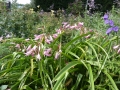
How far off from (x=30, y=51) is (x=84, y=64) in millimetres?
451

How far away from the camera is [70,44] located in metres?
2.69

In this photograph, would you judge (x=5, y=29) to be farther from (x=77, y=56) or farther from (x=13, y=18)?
(x=77, y=56)

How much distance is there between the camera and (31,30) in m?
5.91

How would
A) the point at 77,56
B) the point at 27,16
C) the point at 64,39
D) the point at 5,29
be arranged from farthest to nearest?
1. the point at 27,16
2. the point at 5,29
3. the point at 64,39
4. the point at 77,56

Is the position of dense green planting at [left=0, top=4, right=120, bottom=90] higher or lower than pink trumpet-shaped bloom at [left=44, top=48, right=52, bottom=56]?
lower

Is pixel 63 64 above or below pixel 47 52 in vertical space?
below

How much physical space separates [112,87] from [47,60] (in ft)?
1.98

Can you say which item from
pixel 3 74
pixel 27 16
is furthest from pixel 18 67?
pixel 27 16

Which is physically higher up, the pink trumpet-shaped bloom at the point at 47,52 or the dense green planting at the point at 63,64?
the pink trumpet-shaped bloom at the point at 47,52

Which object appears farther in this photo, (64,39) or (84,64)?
(64,39)

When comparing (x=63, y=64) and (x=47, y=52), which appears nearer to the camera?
(x=47, y=52)

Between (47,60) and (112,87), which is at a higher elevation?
(47,60)

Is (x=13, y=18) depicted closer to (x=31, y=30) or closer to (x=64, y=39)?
(x=31, y=30)

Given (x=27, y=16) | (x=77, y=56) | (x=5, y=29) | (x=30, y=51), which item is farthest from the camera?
(x=27, y=16)
